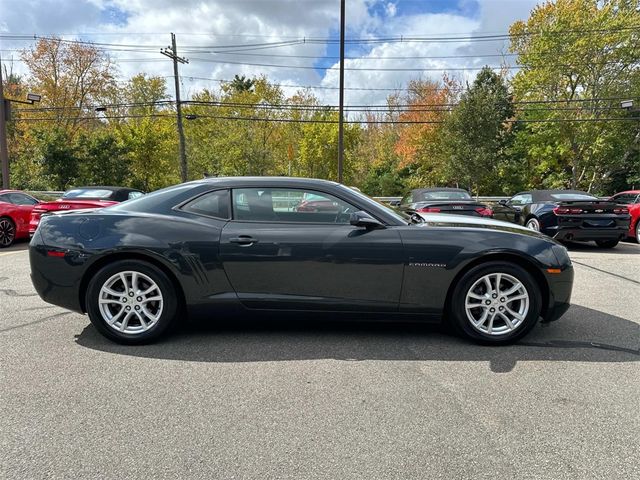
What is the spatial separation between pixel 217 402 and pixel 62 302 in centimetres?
189

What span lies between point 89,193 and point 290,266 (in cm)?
822

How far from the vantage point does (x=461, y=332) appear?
3.60 m

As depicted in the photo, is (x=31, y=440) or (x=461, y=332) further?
(x=461, y=332)

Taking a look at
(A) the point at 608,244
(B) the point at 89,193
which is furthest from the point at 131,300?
(A) the point at 608,244

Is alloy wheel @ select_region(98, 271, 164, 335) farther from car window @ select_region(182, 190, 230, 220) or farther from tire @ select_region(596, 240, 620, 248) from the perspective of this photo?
tire @ select_region(596, 240, 620, 248)

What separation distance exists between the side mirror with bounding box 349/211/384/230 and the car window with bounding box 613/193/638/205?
1068cm

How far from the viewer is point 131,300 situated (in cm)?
356

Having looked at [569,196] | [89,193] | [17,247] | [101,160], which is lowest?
[17,247]

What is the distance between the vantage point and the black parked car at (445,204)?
27.9 ft

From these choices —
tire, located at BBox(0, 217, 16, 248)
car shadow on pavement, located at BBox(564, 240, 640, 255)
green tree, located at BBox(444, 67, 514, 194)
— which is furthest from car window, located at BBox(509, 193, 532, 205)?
green tree, located at BBox(444, 67, 514, 194)

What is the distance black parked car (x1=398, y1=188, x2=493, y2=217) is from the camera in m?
8.51

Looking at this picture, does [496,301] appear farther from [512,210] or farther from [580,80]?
[580,80]

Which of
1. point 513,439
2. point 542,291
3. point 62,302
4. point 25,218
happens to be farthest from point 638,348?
point 25,218

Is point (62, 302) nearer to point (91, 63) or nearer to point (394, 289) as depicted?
point (394, 289)
